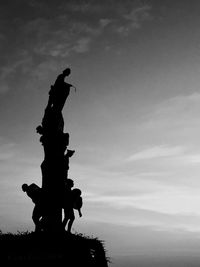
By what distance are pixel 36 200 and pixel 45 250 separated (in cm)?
244

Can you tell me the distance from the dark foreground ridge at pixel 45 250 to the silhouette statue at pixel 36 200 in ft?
2.74

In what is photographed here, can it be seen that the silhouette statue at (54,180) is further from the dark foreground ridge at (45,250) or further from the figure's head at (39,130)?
the dark foreground ridge at (45,250)

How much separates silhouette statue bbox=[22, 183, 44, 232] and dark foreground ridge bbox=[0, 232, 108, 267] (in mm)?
836

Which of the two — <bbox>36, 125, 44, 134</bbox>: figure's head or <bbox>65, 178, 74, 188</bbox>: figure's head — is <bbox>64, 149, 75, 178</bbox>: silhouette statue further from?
<bbox>36, 125, 44, 134</bbox>: figure's head

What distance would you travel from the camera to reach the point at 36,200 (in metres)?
12.9

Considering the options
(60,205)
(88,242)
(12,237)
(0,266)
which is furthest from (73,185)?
(0,266)

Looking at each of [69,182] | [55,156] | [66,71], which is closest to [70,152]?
[55,156]

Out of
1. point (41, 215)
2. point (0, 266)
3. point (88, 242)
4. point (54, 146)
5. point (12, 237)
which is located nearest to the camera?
point (0, 266)

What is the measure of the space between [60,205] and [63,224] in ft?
2.27

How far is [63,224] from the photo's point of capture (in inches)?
515

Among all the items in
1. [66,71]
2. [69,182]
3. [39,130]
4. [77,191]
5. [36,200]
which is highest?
[66,71]

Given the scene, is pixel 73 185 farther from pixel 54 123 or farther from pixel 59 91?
pixel 59 91

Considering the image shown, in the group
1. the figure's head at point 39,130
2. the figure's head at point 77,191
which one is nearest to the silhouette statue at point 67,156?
the figure's head at point 77,191

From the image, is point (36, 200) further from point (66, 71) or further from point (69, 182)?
point (66, 71)
